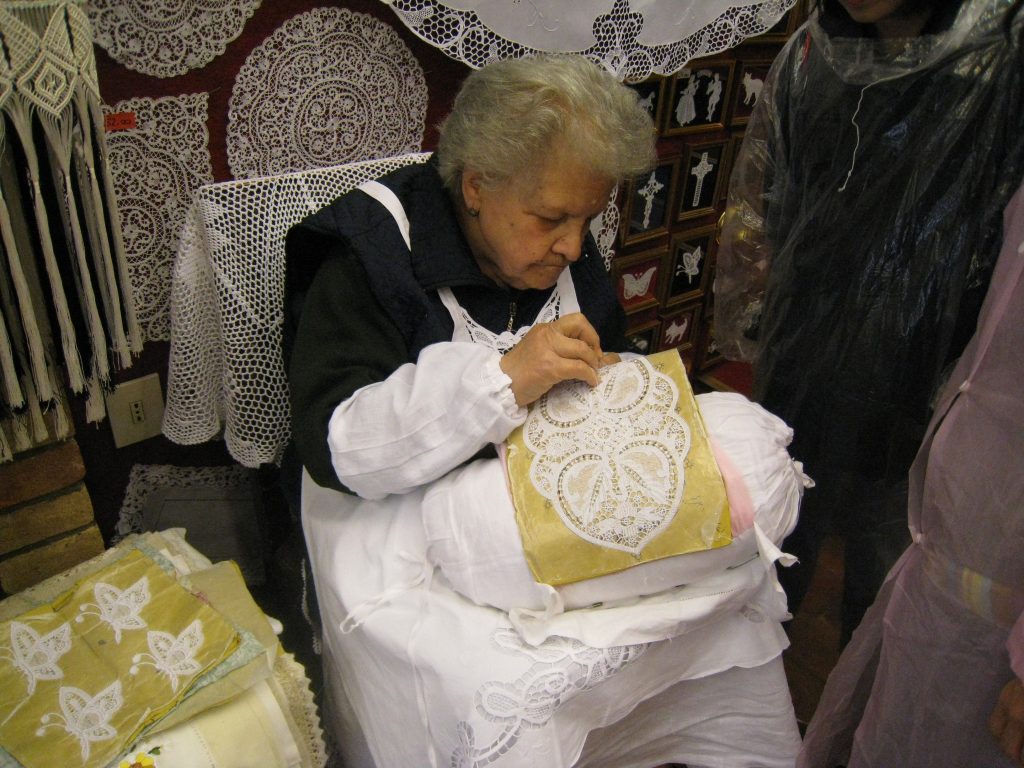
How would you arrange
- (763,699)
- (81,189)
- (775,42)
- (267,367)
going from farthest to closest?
1. (775,42)
2. (267,367)
3. (763,699)
4. (81,189)

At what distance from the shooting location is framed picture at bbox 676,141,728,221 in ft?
6.87

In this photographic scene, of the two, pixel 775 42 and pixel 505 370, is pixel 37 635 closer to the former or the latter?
pixel 505 370

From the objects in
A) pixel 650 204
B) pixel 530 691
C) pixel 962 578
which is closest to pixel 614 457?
pixel 530 691

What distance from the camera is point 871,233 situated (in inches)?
46.8

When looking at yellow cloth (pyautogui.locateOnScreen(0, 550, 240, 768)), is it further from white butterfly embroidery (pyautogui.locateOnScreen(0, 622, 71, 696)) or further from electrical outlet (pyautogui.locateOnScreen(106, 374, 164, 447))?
electrical outlet (pyautogui.locateOnScreen(106, 374, 164, 447))

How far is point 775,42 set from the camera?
2.05 meters

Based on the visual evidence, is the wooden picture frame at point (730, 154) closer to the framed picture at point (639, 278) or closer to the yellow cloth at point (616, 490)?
the framed picture at point (639, 278)

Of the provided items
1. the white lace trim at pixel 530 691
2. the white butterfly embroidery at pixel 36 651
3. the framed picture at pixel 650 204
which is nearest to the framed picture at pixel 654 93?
the framed picture at pixel 650 204

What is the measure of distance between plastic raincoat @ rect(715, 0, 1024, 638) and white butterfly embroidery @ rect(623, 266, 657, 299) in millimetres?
676

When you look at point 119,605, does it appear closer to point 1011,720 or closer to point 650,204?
point 1011,720

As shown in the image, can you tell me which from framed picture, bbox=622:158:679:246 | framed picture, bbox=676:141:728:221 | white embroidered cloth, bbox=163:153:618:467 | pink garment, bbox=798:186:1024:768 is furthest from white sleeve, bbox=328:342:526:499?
framed picture, bbox=676:141:728:221

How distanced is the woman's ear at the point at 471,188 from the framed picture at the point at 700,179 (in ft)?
3.96

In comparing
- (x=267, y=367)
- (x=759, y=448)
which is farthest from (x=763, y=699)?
(x=267, y=367)

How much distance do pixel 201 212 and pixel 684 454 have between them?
2.59 ft
